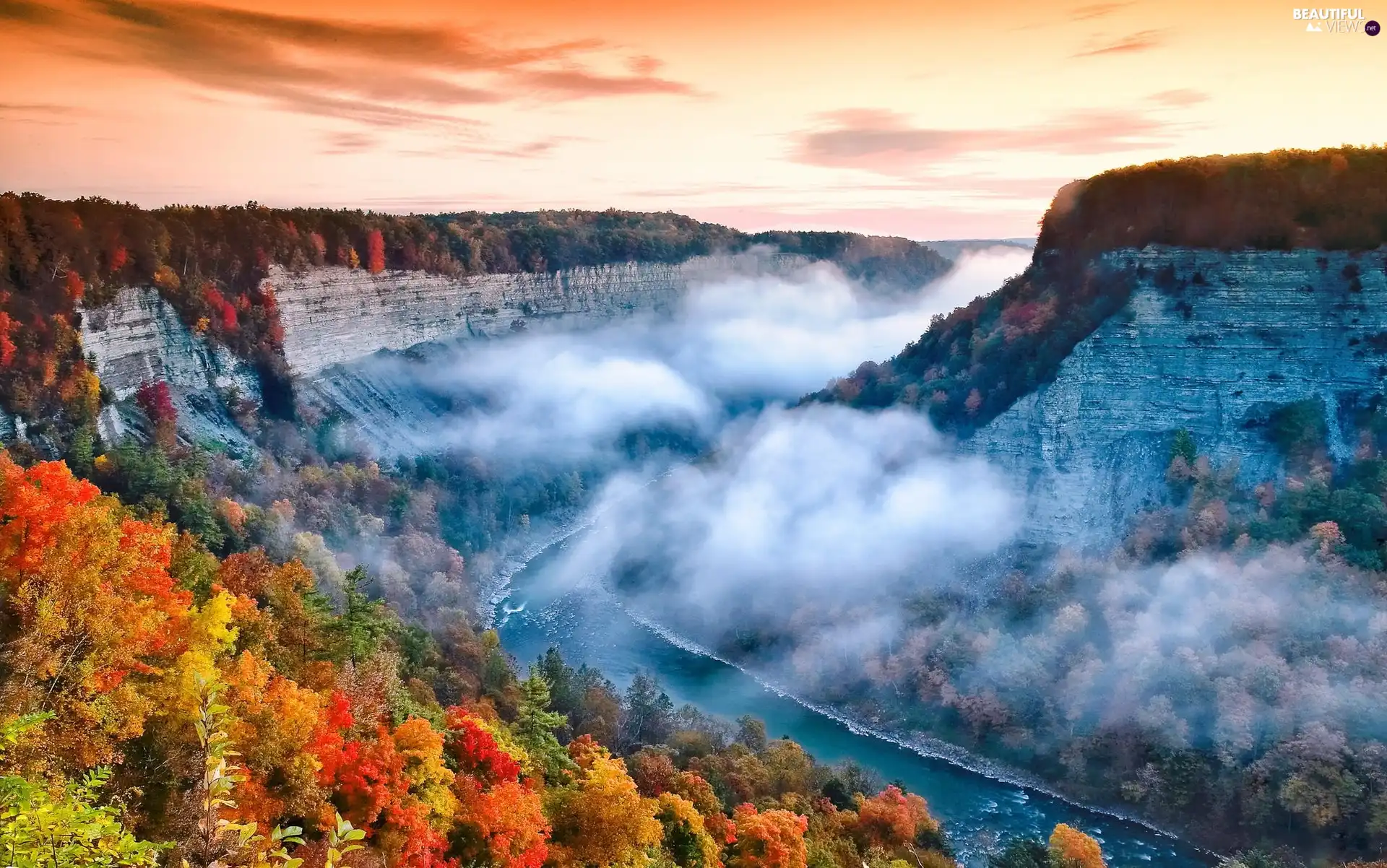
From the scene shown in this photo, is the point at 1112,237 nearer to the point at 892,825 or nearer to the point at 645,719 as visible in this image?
the point at 892,825

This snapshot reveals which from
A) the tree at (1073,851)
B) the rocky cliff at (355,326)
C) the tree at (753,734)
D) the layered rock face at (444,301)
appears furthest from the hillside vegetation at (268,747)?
the layered rock face at (444,301)

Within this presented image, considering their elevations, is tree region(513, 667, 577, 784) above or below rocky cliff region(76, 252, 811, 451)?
below

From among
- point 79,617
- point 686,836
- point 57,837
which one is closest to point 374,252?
point 686,836

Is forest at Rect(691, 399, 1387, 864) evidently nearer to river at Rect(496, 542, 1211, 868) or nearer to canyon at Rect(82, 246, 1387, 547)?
canyon at Rect(82, 246, 1387, 547)

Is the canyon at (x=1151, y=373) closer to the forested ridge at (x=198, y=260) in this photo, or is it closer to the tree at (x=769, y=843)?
the forested ridge at (x=198, y=260)

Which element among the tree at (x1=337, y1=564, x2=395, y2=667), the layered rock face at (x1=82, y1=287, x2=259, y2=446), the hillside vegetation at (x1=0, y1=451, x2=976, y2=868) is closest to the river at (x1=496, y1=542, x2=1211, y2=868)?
the hillside vegetation at (x1=0, y1=451, x2=976, y2=868)
